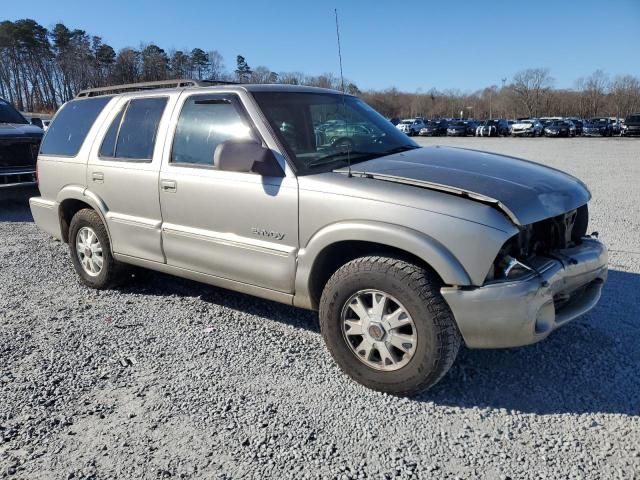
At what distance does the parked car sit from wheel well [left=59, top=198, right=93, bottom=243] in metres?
4.41

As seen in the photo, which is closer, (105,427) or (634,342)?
(105,427)

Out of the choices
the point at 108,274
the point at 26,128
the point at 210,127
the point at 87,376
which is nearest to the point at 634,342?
the point at 210,127

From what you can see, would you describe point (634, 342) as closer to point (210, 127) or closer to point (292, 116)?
point (292, 116)

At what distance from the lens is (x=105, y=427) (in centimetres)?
280

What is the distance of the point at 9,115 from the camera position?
1022cm

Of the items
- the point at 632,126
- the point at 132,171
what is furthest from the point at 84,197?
the point at 632,126

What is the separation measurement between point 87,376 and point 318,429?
1633 mm

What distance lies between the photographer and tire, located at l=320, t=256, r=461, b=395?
2.84 meters

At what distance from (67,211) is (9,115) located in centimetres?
655

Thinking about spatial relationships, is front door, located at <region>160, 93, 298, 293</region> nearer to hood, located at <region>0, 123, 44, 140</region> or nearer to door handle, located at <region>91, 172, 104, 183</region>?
door handle, located at <region>91, 172, 104, 183</region>

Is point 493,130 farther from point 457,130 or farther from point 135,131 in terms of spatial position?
point 135,131

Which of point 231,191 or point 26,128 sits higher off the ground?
point 26,128

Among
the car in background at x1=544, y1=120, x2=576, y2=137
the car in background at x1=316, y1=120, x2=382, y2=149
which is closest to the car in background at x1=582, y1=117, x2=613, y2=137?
the car in background at x1=544, y1=120, x2=576, y2=137

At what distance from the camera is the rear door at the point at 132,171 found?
420 cm
